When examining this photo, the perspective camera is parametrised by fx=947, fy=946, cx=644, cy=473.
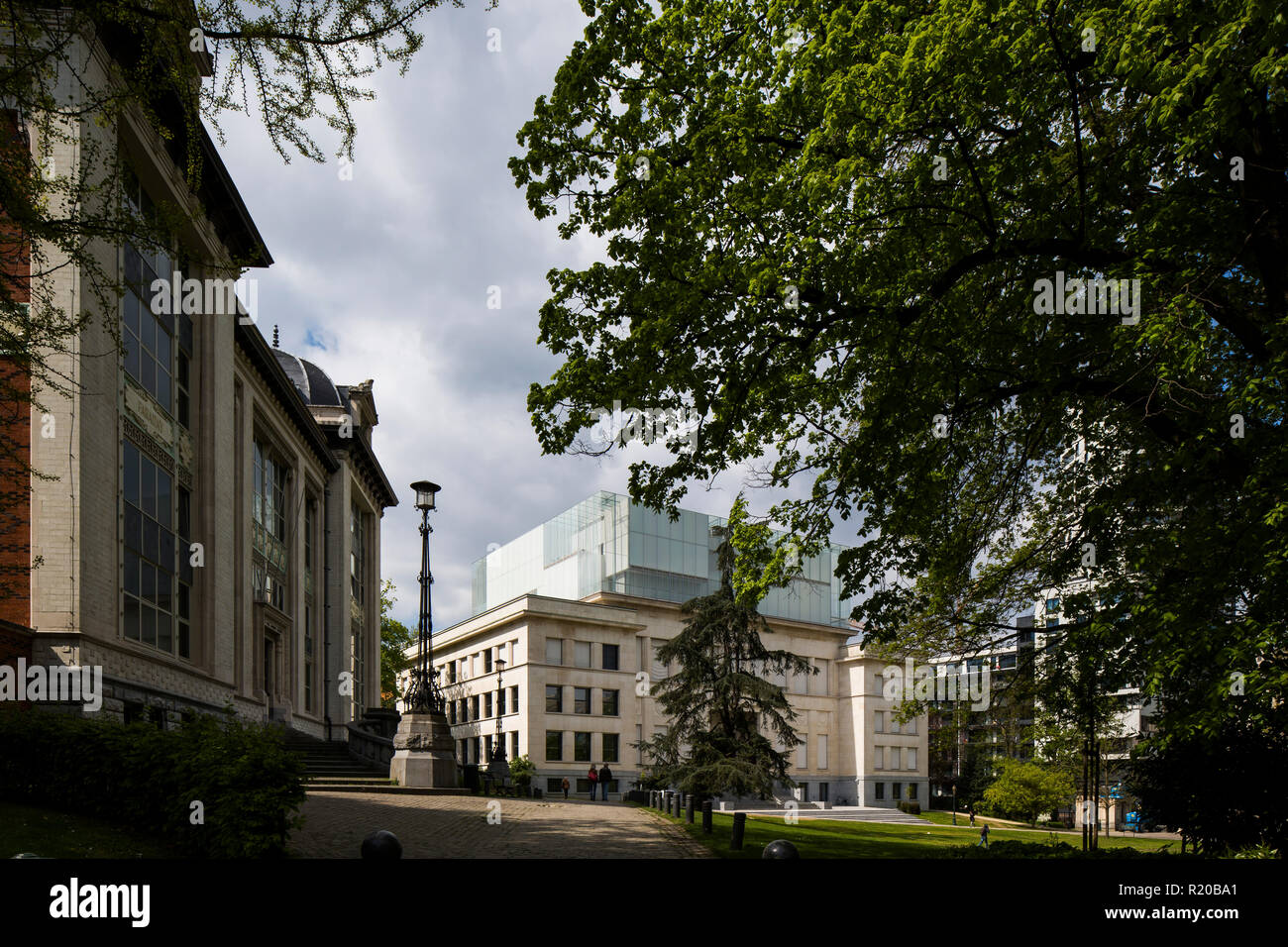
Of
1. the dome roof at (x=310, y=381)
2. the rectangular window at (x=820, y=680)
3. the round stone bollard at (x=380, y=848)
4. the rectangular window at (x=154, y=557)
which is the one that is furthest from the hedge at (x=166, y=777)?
the rectangular window at (x=820, y=680)

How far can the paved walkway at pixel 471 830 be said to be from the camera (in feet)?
44.9

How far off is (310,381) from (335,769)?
25785 millimetres

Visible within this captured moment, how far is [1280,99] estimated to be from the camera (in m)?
9.16

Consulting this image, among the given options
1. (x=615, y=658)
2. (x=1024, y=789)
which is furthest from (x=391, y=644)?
(x=1024, y=789)

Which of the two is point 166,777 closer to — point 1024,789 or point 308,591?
point 308,591

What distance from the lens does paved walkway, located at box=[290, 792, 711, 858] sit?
13.7 meters

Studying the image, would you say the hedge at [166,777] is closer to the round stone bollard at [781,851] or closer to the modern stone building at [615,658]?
the round stone bollard at [781,851]

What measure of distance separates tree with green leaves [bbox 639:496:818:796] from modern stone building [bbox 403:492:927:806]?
21.4 metres

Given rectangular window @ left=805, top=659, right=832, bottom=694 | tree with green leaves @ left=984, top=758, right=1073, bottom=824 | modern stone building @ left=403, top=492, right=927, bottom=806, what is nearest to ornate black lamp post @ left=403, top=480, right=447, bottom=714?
modern stone building @ left=403, top=492, right=927, bottom=806

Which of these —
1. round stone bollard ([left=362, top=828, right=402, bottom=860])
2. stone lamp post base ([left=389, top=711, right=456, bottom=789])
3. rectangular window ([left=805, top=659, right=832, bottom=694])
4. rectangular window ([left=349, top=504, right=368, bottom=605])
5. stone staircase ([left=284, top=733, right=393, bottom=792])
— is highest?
rectangular window ([left=349, top=504, right=368, bottom=605])

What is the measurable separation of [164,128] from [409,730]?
65.1 ft

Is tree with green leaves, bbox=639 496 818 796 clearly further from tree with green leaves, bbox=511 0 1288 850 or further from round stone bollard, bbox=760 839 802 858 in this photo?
round stone bollard, bbox=760 839 802 858

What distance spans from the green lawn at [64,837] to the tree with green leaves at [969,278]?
6956 millimetres
